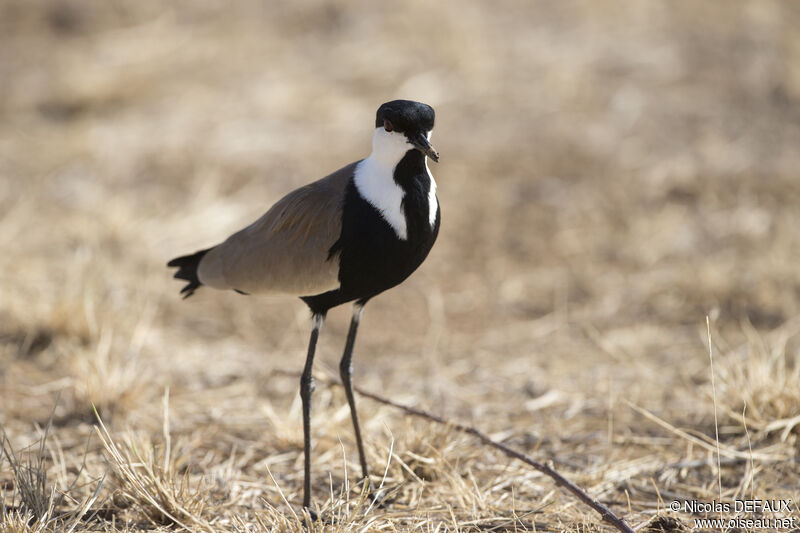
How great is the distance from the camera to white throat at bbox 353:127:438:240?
2809 millimetres

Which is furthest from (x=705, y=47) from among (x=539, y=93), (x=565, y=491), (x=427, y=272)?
(x=565, y=491)

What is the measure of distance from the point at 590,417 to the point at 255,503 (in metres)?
1.74

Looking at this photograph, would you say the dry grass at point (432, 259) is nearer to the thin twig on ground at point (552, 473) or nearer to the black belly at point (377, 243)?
the thin twig on ground at point (552, 473)

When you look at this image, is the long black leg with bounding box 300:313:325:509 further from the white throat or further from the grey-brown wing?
the white throat

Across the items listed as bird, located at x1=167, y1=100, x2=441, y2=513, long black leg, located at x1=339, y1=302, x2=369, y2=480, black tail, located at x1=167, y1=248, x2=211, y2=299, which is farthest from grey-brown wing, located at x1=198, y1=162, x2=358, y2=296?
long black leg, located at x1=339, y1=302, x2=369, y2=480

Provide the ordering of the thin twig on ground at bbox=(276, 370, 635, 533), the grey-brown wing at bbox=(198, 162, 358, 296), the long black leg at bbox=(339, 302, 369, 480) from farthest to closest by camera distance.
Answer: the long black leg at bbox=(339, 302, 369, 480), the grey-brown wing at bbox=(198, 162, 358, 296), the thin twig on ground at bbox=(276, 370, 635, 533)

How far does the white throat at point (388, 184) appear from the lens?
9.21ft

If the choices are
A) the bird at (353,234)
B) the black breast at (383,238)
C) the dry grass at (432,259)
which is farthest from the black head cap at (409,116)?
the dry grass at (432,259)

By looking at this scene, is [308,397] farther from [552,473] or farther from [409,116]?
[409,116]

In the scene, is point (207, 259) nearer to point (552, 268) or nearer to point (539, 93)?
point (552, 268)

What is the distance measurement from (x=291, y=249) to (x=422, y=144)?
73cm

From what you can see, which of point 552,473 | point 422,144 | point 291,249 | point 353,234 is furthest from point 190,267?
point 552,473

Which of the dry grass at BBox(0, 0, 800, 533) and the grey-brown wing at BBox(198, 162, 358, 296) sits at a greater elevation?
the grey-brown wing at BBox(198, 162, 358, 296)

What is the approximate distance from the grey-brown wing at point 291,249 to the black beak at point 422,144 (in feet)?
1.25
